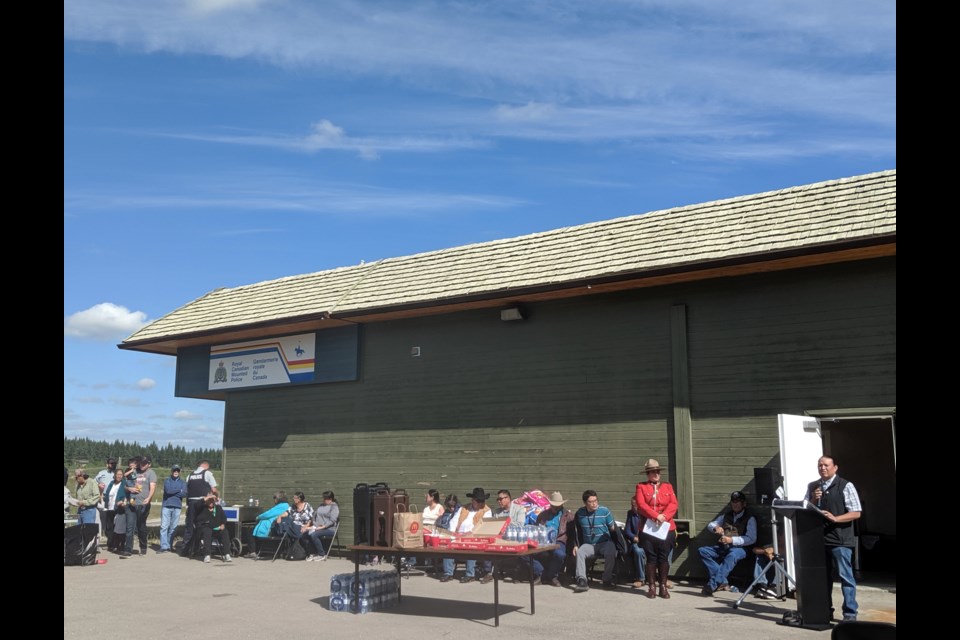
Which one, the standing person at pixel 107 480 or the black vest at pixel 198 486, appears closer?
the black vest at pixel 198 486

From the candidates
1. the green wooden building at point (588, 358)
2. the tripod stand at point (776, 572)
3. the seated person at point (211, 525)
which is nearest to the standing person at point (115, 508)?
the seated person at point (211, 525)

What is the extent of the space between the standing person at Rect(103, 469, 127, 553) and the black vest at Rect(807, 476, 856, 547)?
13042 mm

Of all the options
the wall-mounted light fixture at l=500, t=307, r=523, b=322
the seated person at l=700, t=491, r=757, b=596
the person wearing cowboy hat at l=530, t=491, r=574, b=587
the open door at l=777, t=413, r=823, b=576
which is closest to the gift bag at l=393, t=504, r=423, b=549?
the person wearing cowboy hat at l=530, t=491, r=574, b=587

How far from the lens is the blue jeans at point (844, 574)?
8.97m

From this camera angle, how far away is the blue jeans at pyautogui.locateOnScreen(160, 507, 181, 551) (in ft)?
56.7

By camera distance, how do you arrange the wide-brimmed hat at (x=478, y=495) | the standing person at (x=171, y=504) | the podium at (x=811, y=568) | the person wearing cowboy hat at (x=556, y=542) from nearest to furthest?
the podium at (x=811, y=568), the person wearing cowboy hat at (x=556, y=542), the wide-brimmed hat at (x=478, y=495), the standing person at (x=171, y=504)

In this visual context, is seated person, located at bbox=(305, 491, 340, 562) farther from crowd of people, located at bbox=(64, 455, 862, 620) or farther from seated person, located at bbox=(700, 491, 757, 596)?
seated person, located at bbox=(700, 491, 757, 596)

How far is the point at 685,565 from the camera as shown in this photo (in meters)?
12.6

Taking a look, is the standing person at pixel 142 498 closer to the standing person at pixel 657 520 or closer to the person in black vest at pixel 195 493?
the person in black vest at pixel 195 493

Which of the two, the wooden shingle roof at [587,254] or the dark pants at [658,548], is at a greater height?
the wooden shingle roof at [587,254]

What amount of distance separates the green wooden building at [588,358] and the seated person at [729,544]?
2.24ft

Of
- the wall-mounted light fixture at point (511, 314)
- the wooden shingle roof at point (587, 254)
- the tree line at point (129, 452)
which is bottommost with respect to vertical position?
the tree line at point (129, 452)

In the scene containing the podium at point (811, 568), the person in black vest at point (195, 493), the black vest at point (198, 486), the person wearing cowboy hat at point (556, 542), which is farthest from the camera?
the black vest at point (198, 486)

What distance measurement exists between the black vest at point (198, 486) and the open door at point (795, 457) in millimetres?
10615
